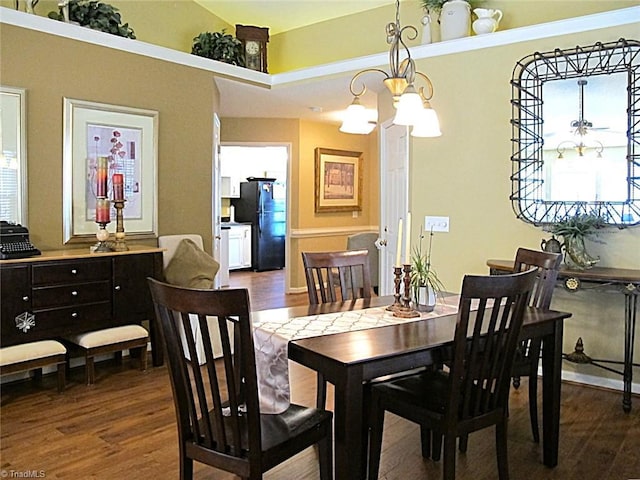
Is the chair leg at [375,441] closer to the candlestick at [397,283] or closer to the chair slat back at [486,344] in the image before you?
the chair slat back at [486,344]

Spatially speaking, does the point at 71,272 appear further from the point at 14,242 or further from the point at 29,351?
the point at 29,351

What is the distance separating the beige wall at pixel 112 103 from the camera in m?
3.71

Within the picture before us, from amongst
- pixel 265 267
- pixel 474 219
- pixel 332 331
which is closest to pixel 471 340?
pixel 332 331

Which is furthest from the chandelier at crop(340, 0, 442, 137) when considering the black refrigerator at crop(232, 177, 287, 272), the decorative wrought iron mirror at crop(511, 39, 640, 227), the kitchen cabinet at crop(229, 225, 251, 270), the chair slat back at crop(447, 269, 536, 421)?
the black refrigerator at crop(232, 177, 287, 272)

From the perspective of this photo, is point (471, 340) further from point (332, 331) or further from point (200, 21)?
point (200, 21)

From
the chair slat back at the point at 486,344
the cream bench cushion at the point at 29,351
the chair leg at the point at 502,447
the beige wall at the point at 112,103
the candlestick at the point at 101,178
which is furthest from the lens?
the candlestick at the point at 101,178

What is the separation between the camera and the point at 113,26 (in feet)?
13.6

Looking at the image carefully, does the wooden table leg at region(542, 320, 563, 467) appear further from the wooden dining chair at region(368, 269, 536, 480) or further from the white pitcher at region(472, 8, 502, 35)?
the white pitcher at region(472, 8, 502, 35)

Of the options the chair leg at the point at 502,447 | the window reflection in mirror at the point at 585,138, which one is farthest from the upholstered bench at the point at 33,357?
the window reflection in mirror at the point at 585,138

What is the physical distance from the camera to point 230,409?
178 cm

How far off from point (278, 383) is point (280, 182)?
8.47 metres

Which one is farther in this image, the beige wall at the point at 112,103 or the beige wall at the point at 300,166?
the beige wall at the point at 300,166

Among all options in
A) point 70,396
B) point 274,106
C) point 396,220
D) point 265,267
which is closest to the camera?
point 70,396

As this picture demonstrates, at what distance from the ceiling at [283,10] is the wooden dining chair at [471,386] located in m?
3.90
